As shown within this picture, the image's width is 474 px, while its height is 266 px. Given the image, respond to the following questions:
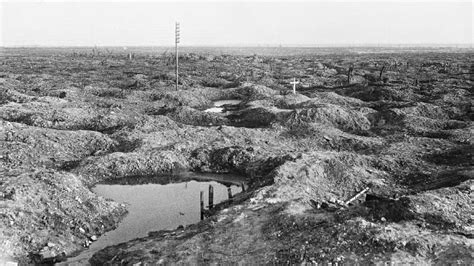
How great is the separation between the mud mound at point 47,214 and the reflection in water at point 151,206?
526mm

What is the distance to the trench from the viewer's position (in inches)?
541

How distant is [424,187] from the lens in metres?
17.4

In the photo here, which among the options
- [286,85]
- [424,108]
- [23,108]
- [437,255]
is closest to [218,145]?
[437,255]

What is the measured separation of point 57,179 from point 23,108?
54.7ft

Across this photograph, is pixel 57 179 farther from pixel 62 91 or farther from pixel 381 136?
pixel 62 91

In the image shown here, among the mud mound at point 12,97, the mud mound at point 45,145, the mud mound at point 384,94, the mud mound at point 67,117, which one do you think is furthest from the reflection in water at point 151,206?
the mud mound at point 384,94

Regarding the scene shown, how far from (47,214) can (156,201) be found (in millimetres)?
4457

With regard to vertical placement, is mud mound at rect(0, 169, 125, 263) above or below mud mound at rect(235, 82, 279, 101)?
below

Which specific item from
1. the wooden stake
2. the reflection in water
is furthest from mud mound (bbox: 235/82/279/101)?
the wooden stake

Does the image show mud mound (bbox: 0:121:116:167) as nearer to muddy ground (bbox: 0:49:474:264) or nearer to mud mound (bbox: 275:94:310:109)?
muddy ground (bbox: 0:49:474:264)

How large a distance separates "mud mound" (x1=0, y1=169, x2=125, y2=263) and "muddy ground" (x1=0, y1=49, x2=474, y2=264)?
0.04 meters

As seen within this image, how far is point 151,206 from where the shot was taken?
1650 cm

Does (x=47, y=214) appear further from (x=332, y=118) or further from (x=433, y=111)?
(x=433, y=111)

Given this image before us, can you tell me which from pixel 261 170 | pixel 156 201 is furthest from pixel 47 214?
pixel 261 170
